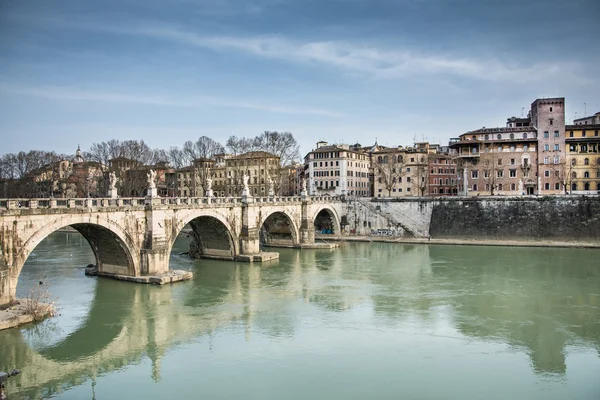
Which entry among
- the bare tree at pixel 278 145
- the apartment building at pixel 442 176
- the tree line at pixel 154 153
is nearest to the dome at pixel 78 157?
the tree line at pixel 154 153

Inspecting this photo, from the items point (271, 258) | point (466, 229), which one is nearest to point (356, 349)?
point (271, 258)

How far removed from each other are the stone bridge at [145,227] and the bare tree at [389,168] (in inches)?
650

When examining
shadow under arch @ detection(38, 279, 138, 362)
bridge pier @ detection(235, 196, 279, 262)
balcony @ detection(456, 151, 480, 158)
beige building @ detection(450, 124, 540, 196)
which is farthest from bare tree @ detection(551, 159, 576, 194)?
shadow under arch @ detection(38, 279, 138, 362)

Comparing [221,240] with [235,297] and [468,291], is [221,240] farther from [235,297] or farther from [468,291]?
[468,291]

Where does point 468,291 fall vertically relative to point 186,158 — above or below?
below

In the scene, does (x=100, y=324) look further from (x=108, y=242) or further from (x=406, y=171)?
(x=406, y=171)

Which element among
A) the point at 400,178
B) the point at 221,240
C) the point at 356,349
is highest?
the point at 400,178

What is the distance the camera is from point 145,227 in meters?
27.4

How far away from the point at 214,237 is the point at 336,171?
30.3 meters

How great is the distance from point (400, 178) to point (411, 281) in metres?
34.9

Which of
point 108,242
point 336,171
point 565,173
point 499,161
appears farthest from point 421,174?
point 108,242

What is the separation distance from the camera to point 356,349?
56.4 feet

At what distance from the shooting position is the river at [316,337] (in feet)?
47.4

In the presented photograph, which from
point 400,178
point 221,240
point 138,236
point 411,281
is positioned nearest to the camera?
point 138,236
